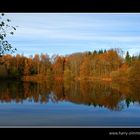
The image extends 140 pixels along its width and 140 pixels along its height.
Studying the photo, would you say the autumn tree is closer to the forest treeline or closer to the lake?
the forest treeline

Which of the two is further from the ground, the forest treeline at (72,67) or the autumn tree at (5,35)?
the autumn tree at (5,35)

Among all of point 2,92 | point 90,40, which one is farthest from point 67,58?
point 2,92

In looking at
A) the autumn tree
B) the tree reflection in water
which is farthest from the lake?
the autumn tree

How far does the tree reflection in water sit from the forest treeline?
5 centimetres

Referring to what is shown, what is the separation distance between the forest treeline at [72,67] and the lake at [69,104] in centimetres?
6

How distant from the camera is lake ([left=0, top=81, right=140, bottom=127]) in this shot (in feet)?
12.8

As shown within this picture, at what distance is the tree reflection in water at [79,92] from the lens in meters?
3.99

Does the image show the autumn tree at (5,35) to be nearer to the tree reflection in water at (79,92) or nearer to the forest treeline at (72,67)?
the forest treeline at (72,67)

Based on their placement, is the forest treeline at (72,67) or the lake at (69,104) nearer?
the lake at (69,104)

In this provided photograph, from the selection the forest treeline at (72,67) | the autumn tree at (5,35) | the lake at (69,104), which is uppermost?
the autumn tree at (5,35)

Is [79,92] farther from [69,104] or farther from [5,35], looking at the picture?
[5,35]

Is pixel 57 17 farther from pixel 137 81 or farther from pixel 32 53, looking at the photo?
pixel 137 81

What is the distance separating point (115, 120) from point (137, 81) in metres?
0.27

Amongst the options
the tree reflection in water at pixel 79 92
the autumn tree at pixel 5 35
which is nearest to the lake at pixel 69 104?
the tree reflection in water at pixel 79 92
